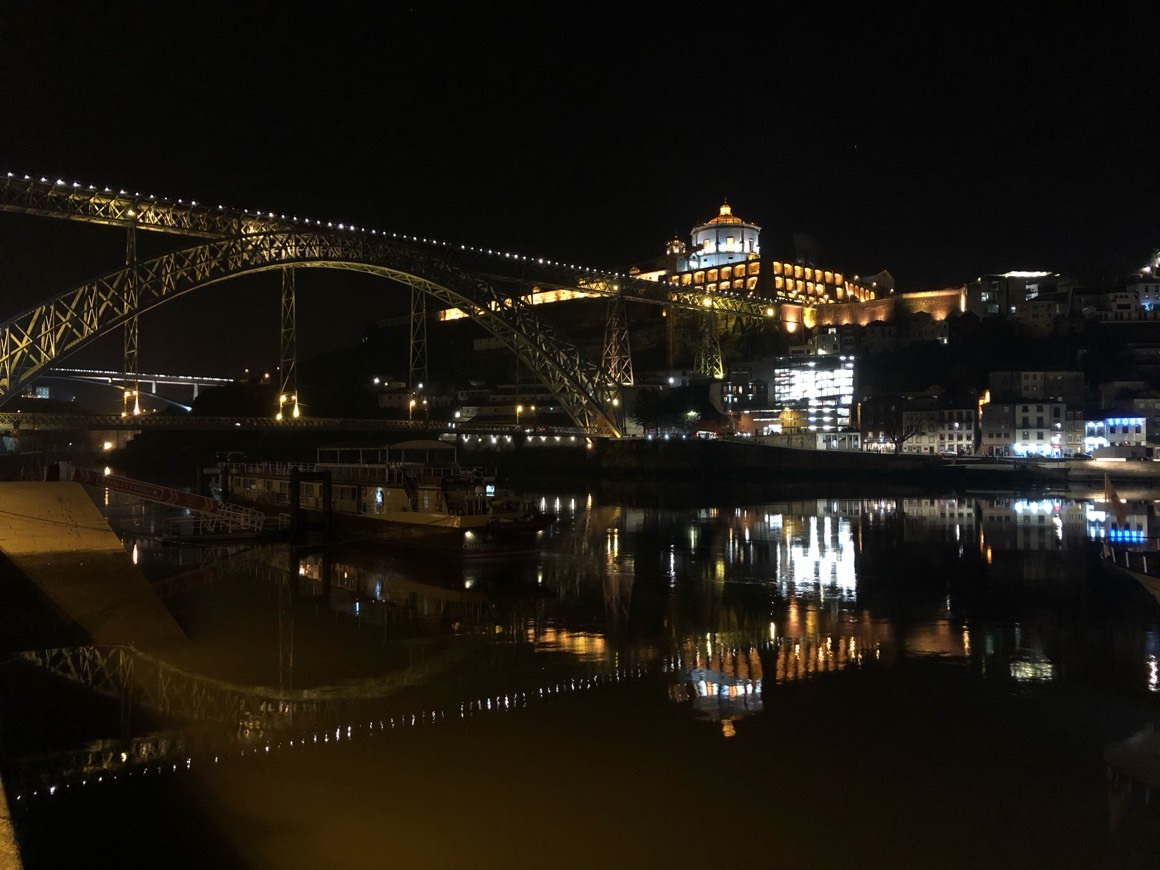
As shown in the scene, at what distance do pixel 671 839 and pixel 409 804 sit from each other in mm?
1923

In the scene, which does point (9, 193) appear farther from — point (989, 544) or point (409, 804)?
point (989, 544)

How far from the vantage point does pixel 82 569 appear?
11.4 metres

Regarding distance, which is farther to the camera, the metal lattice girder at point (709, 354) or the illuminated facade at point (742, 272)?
the illuminated facade at point (742, 272)

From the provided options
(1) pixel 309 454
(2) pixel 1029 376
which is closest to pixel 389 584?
(1) pixel 309 454

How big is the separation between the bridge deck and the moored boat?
26.1 feet

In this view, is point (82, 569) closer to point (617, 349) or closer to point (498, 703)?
point (498, 703)

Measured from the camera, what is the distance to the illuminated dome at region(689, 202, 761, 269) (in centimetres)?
9156

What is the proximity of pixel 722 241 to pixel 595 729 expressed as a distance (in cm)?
8909

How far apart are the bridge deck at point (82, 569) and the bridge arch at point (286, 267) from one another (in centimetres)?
1747

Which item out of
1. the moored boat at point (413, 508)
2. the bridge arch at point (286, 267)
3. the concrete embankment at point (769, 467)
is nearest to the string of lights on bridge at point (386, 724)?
the moored boat at point (413, 508)

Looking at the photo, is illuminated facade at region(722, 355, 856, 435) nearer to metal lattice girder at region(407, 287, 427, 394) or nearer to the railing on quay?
the railing on quay

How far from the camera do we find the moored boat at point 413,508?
63.1ft

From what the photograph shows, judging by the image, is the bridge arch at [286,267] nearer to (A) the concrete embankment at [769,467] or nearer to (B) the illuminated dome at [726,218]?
(A) the concrete embankment at [769,467]

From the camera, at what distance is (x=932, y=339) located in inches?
2621
